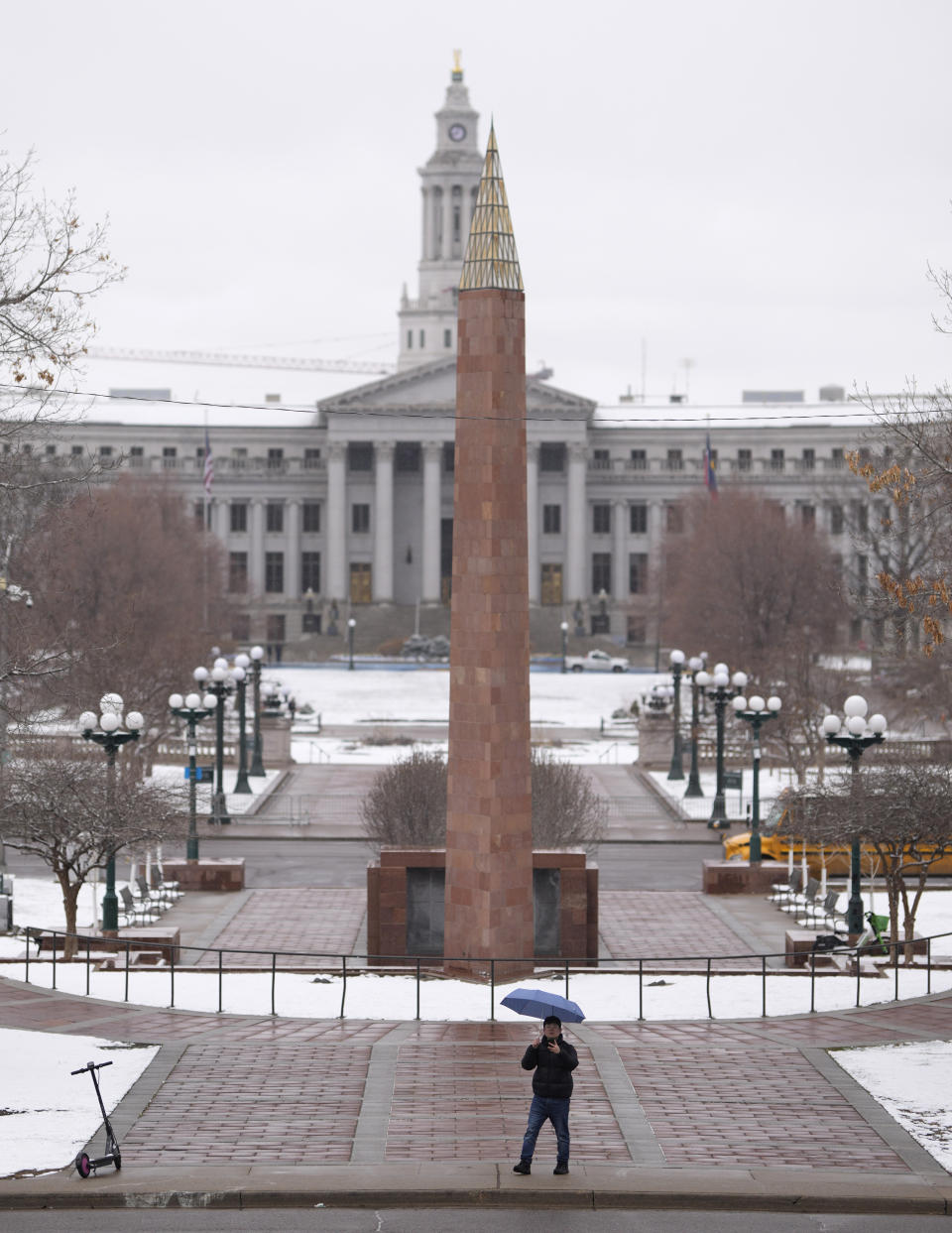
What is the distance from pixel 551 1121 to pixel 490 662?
9.51m

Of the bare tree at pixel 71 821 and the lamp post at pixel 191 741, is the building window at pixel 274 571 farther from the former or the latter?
the bare tree at pixel 71 821

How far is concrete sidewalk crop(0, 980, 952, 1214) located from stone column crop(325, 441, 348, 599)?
102 metres

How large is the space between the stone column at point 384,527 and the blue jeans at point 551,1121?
10707 cm

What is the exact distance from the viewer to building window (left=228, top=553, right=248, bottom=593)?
107250mm

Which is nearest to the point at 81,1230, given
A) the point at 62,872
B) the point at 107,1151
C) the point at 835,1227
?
the point at 107,1151

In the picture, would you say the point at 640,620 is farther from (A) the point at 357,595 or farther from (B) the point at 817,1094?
(B) the point at 817,1094

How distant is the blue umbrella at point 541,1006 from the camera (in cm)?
1580

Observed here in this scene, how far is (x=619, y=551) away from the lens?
4963 inches

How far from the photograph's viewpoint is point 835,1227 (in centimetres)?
1446

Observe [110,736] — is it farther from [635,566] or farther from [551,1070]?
[635,566]

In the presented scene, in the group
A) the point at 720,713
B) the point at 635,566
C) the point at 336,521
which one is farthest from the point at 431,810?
the point at 635,566

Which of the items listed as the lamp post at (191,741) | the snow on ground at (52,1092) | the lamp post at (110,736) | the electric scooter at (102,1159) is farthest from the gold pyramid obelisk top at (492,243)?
the lamp post at (191,741)

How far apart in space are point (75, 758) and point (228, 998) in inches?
559

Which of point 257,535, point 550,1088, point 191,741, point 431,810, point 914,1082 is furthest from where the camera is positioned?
point 257,535
